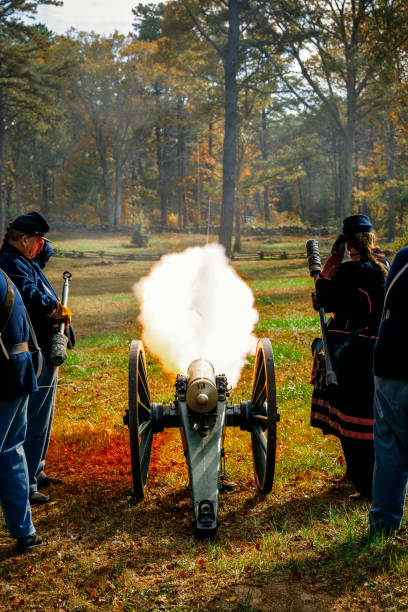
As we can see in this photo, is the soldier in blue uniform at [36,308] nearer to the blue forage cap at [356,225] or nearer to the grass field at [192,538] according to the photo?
the grass field at [192,538]

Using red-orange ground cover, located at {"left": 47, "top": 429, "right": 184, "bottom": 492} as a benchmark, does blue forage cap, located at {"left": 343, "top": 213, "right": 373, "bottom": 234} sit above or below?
above

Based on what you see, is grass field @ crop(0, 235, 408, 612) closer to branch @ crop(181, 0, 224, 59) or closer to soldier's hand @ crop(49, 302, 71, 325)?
soldier's hand @ crop(49, 302, 71, 325)

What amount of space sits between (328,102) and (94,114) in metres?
30.8

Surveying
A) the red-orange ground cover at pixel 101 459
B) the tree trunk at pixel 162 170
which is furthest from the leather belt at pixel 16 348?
the tree trunk at pixel 162 170

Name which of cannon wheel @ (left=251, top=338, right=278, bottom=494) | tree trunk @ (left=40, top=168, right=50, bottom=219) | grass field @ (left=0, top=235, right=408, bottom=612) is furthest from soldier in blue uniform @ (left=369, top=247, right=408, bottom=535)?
tree trunk @ (left=40, top=168, right=50, bottom=219)

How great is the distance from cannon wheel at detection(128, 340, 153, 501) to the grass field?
13.8 inches

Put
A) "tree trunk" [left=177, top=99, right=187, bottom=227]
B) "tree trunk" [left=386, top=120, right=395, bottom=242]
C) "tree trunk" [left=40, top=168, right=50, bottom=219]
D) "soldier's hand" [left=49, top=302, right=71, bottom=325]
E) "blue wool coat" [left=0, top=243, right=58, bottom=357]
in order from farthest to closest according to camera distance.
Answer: "tree trunk" [left=40, top=168, right=50, bottom=219]
"tree trunk" [left=177, top=99, right=187, bottom=227]
"tree trunk" [left=386, top=120, right=395, bottom=242]
"soldier's hand" [left=49, top=302, right=71, bottom=325]
"blue wool coat" [left=0, top=243, right=58, bottom=357]

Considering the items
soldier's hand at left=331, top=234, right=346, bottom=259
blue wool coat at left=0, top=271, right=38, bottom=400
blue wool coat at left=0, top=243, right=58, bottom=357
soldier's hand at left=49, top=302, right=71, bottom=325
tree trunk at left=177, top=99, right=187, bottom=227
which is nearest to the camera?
blue wool coat at left=0, top=271, right=38, bottom=400

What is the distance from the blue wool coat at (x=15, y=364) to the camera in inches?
152

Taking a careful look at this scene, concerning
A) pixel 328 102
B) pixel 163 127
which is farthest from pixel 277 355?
pixel 163 127

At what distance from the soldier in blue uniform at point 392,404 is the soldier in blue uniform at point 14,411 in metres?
2.48

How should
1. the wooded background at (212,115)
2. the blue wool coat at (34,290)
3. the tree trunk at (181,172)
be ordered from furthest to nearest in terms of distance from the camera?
the tree trunk at (181,172), the wooded background at (212,115), the blue wool coat at (34,290)

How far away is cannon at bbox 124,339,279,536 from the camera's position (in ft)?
13.7

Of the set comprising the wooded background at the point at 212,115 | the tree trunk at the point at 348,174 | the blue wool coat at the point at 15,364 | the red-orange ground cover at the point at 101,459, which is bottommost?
the red-orange ground cover at the point at 101,459
